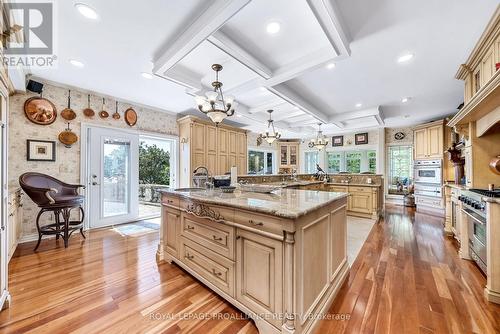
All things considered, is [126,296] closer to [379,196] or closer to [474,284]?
[474,284]

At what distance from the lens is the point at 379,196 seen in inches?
200

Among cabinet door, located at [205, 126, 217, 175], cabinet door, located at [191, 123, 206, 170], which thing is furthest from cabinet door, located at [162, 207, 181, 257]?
cabinet door, located at [205, 126, 217, 175]

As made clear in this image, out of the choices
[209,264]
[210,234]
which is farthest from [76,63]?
[209,264]

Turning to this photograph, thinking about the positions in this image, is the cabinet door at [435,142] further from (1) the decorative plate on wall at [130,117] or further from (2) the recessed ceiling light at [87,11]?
(1) the decorative plate on wall at [130,117]

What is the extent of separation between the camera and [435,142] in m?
5.70

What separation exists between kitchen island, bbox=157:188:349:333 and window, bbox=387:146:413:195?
20.5 ft

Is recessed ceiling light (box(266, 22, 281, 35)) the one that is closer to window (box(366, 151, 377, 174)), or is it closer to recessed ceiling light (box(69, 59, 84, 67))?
recessed ceiling light (box(69, 59, 84, 67))

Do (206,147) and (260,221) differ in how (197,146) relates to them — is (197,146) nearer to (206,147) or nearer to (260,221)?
(206,147)

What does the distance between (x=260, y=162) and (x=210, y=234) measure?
689 cm

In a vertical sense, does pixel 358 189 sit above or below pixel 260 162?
below

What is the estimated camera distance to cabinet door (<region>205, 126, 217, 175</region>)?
529cm

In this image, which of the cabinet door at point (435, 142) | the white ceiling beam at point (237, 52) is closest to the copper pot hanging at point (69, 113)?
the white ceiling beam at point (237, 52)

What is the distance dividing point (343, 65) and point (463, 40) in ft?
4.14

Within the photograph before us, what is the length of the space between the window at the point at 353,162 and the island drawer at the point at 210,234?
7246mm
